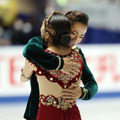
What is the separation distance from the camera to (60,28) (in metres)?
1.41

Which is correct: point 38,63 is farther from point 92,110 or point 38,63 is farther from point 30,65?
point 92,110

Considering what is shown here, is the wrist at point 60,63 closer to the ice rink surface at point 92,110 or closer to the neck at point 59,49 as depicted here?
the neck at point 59,49

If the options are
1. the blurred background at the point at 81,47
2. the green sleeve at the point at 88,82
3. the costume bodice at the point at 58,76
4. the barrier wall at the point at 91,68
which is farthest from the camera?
the barrier wall at the point at 91,68

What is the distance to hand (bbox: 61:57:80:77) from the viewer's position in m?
1.43

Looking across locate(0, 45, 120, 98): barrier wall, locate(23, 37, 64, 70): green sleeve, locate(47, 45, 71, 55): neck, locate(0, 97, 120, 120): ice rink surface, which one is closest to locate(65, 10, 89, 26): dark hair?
locate(47, 45, 71, 55): neck

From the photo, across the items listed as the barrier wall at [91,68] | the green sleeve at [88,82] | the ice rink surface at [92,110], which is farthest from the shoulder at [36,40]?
the barrier wall at [91,68]

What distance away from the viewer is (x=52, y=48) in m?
1.48

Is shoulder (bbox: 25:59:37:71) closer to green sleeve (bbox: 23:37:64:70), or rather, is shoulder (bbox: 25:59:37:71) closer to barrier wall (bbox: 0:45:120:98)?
green sleeve (bbox: 23:37:64:70)

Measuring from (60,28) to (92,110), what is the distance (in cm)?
303

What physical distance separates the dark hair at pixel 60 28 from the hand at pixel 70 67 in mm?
86

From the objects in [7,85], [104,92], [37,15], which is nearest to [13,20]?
[37,15]

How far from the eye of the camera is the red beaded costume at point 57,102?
4.83 ft

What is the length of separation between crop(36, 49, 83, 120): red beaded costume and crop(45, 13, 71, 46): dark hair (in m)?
0.12

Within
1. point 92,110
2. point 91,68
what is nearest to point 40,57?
point 92,110
